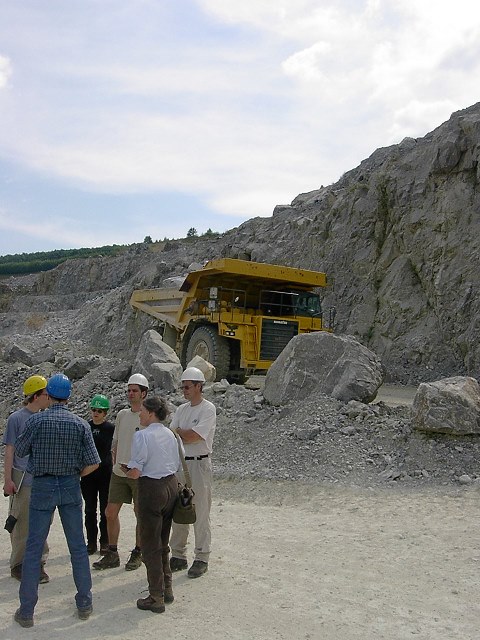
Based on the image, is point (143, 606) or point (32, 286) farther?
point (32, 286)

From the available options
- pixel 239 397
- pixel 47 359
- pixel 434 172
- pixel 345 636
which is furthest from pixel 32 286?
pixel 345 636

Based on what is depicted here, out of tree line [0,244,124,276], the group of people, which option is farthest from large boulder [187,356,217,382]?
tree line [0,244,124,276]

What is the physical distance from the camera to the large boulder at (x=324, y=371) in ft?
35.0

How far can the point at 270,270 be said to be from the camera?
15008mm

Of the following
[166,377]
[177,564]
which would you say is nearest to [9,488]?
[177,564]

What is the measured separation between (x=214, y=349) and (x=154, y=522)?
999 cm

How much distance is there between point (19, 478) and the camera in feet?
17.9

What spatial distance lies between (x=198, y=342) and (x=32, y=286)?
143ft

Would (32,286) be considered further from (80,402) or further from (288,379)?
(288,379)

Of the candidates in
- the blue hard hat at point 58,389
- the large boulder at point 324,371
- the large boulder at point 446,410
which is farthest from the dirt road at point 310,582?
the large boulder at point 324,371

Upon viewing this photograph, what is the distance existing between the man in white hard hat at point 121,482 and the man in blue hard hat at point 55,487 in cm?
98

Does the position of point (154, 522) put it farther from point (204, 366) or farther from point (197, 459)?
point (204, 366)

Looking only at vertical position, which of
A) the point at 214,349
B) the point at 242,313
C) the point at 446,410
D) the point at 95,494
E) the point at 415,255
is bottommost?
the point at 95,494

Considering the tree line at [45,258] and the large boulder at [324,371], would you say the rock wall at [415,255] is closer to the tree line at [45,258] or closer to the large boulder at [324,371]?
the large boulder at [324,371]
